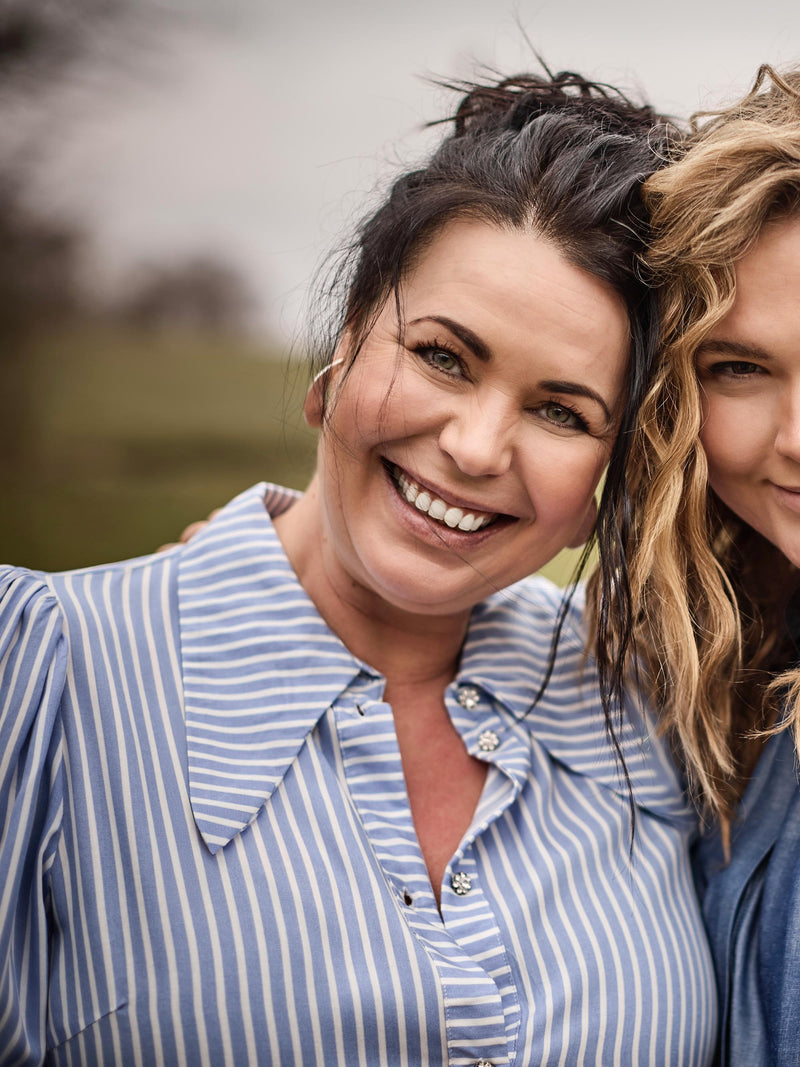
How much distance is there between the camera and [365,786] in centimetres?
136

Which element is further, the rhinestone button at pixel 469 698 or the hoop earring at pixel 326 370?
the rhinestone button at pixel 469 698

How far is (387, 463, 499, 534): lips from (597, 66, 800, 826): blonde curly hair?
0.27m

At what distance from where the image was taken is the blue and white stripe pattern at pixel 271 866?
3.85 ft

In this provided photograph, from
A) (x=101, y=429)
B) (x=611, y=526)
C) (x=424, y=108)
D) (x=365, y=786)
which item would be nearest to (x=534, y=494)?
(x=611, y=526)

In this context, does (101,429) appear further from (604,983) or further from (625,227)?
(604,983)

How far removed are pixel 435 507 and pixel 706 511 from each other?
1.54 ft

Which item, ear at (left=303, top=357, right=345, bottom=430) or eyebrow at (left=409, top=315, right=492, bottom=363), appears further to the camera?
ear at (left=303, top=357, right=345, bottom=430)

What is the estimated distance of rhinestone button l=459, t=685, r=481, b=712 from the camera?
1.56 meters

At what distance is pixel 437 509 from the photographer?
1.38 m

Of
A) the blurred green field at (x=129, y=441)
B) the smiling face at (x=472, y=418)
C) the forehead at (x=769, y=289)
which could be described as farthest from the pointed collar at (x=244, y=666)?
the blurred green field at (x=129, y=441)

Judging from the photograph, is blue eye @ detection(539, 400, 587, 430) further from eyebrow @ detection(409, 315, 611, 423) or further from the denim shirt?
the denim shirt

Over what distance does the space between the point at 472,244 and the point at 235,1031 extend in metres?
1.01

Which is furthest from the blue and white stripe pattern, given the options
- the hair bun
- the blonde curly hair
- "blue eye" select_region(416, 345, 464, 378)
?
the hair bun

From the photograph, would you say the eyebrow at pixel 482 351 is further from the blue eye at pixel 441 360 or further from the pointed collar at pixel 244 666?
the pointed collar at pixel 244 666
